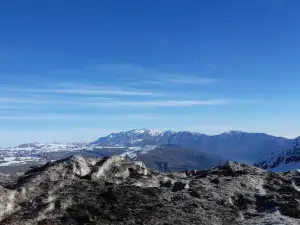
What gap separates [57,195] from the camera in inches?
1277

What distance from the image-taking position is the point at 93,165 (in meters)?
42.4

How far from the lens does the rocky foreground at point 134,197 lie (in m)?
29.0

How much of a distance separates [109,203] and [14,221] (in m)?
7.20

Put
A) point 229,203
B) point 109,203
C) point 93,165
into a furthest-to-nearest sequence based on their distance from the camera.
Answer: point 93,165 → point 229,203 → point 109,203

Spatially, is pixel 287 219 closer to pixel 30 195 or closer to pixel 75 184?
pixel 75 184

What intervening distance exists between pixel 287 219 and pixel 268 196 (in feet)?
24.7

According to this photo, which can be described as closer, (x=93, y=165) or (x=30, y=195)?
(x=30, y=195)

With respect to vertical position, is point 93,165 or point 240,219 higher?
point 93,165

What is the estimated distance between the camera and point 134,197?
33.0 metres

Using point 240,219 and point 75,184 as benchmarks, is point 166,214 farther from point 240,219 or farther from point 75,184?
point 75,184

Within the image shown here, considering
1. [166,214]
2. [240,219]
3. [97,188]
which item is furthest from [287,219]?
[97,188]

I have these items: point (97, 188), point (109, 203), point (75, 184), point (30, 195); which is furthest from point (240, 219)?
point (30, 195)

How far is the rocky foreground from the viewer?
29.0 m

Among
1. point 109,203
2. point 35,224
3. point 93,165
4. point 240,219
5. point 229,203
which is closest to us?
point 35,224
